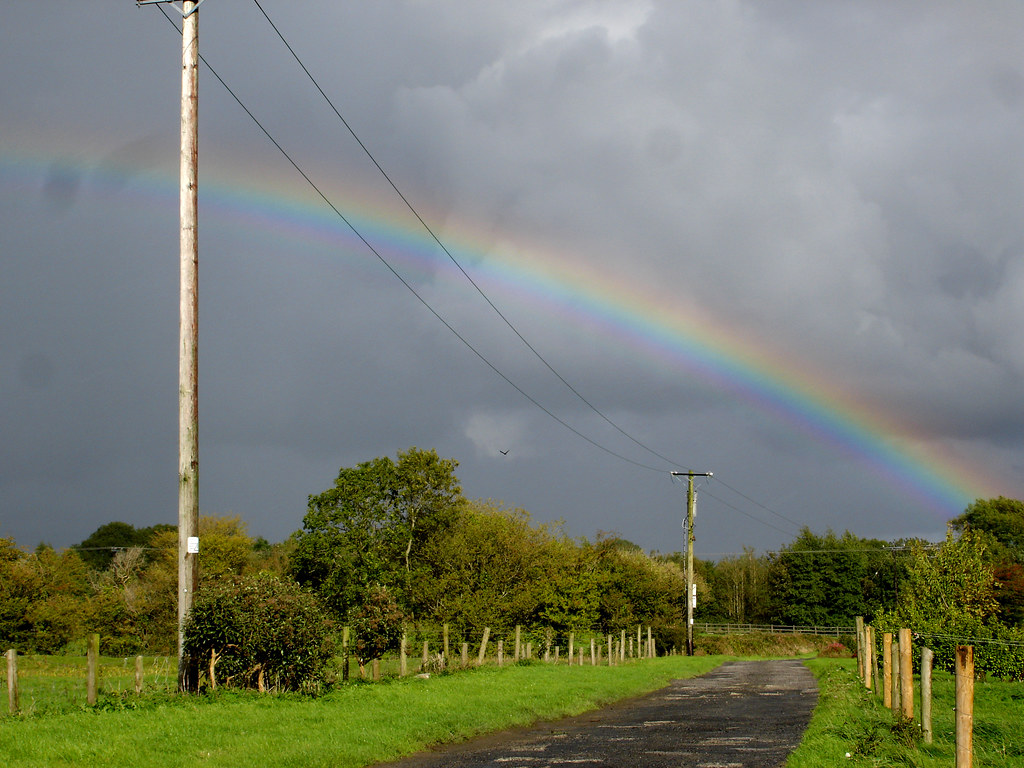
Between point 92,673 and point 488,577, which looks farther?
point 488,577

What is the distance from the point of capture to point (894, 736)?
14.2 m

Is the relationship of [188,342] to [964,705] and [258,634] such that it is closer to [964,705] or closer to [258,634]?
[258,634]

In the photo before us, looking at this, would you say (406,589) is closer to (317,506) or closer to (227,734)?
(317,506)

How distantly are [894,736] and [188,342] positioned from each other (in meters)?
13.7

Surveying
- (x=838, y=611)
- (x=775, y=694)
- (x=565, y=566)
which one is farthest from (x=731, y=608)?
(x=775, y=694)

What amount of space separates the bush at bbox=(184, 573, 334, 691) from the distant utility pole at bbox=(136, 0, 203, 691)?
0.34 meters

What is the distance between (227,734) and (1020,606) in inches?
2549

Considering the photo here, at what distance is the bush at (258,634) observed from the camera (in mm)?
17828

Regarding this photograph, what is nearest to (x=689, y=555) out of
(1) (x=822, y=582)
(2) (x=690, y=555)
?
(2) (x=690, y=555)

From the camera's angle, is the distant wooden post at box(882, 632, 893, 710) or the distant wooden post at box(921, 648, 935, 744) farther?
the distant wooden post at box(882, 632, 893, 710)

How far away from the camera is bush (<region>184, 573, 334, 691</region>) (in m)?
17.8

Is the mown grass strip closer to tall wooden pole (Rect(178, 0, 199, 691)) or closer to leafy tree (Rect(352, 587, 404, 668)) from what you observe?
leafy tree (Rect(352, 587, 404, 668))

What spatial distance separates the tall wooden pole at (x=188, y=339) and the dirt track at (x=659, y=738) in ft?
19.5

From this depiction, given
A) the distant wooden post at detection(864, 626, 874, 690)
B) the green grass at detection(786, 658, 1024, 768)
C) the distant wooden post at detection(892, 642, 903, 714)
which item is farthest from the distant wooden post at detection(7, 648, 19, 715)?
the distant wooden post at detection(864, 626, 874, 690)
